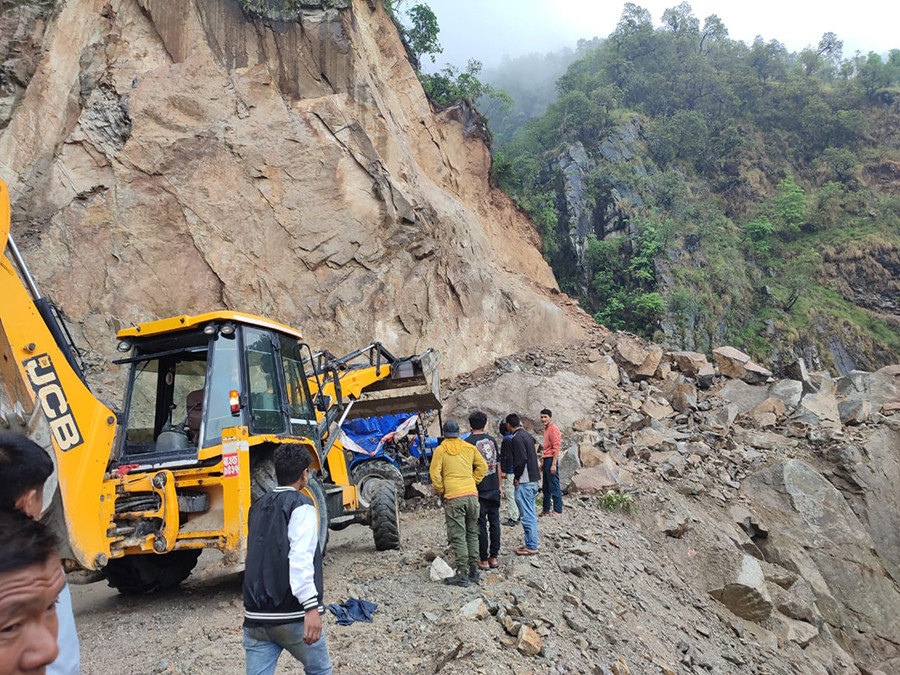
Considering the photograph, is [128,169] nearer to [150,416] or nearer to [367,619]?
[150,416]

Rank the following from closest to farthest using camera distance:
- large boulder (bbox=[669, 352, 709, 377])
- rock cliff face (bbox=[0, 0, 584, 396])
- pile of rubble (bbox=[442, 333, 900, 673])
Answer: pile of rubble (bbox=[442, 333, 900, 673]) < rock cliff face (bbox=[0, 0, 584, 396]) < large boulder (bbox=[669, 352, 709, 377])

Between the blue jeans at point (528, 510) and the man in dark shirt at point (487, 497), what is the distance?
518 mm

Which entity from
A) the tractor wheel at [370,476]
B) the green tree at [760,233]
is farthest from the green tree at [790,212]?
the tractor wheel at [370,476]

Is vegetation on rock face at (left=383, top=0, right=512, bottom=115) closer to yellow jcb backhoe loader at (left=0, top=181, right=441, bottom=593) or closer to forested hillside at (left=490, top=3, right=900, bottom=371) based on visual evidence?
forested hillside at (left=490, top=3, right=900, bottom=371)

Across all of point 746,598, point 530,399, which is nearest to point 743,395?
point 530,399

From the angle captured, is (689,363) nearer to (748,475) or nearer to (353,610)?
(748,475)

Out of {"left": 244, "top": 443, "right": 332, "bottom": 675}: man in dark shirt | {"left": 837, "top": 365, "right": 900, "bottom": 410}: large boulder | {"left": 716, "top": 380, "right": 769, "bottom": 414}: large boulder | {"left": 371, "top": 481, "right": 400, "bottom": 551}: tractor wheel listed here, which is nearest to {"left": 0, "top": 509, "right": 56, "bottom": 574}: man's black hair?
{"left": 244, "top": 443, "right": 332, "bottom": 675}: man in dark shirt

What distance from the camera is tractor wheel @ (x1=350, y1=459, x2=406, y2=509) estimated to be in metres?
8.27

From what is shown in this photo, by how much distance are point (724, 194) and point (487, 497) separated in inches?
1395

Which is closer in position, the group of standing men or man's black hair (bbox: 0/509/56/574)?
man's black hair (bbox: 0/509/56/574)

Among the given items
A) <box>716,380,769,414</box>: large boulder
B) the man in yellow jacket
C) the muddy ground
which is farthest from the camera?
<box>716,380,769,414</box>: large boulder

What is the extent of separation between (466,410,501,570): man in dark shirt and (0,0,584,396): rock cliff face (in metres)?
8.36

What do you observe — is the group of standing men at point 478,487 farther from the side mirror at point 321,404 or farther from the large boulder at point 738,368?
the large boulder at point 738,368

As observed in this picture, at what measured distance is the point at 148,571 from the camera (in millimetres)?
5836
